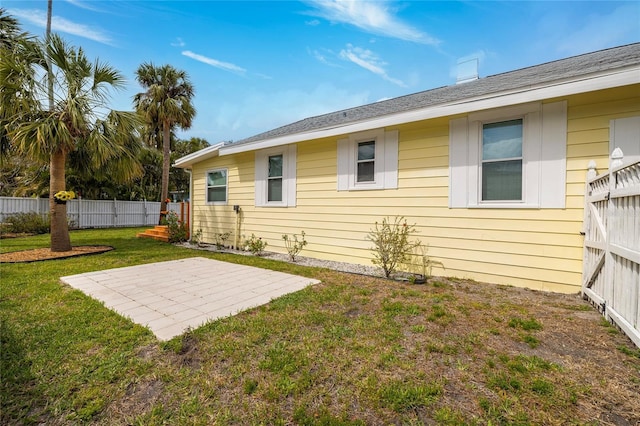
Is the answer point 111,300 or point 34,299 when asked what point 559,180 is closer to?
point 111,300

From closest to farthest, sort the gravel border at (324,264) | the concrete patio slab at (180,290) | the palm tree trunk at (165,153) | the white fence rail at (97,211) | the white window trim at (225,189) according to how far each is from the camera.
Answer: the concrete patio slab at (180,290)
the gravel border at (324,264)
the white window trim at (225,189)
the white fence rail at (97,211)
the palm tree trunk at (165,153)

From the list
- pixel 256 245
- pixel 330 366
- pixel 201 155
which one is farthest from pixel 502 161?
pixel 201 155

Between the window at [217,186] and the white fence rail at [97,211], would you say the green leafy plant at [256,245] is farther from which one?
the white fence rail at [97,211]

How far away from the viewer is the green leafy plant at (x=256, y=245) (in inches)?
285

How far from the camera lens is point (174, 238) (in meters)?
9.63

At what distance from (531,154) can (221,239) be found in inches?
305

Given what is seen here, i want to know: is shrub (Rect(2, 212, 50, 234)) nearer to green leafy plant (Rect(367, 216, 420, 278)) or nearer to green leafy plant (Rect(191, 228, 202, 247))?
green leafy plant (Rect(191, 228, 202, 247))

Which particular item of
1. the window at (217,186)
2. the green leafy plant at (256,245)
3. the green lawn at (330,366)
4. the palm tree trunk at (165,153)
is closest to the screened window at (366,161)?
the green lawn at (330,366)

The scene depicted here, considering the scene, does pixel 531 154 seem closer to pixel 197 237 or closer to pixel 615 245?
pixel 615 245

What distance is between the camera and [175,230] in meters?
9.66

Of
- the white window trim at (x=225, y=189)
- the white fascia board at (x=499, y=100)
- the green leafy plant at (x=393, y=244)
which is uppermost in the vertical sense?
the white fascia board at (x=499, y=100)

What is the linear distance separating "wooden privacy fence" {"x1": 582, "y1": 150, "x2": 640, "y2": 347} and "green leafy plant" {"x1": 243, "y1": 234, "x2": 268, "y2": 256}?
6207 millimetres

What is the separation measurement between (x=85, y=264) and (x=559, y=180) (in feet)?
28.4

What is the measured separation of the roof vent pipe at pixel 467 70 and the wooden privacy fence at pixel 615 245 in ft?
13.8
